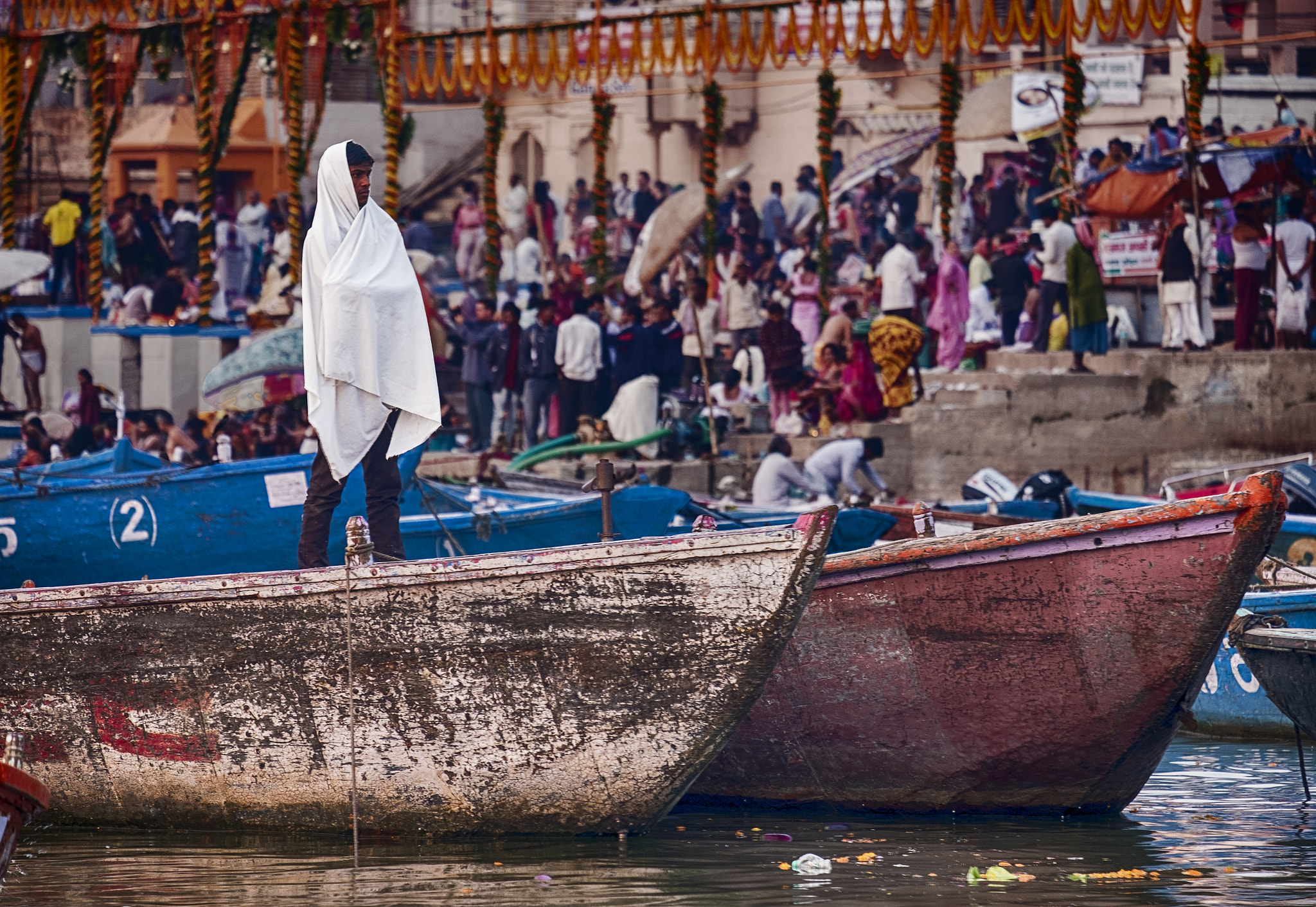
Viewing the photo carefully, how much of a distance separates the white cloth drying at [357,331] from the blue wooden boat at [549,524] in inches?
169

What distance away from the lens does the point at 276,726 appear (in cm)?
827

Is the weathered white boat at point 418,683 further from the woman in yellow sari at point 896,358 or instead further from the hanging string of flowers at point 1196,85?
the hanging string of flowers at point 1196,85

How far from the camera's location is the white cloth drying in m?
8.40

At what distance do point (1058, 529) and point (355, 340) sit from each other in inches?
118

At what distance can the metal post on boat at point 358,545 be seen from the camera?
7.88m

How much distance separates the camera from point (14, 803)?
5766 millimetres

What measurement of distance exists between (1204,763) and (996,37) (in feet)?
30.1

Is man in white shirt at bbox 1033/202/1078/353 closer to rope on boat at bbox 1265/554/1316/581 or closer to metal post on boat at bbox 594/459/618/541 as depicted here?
rope on boat at bbox 1265/554/1316/581

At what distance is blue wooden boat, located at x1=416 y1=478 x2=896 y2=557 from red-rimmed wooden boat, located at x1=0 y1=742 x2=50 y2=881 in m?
5.44

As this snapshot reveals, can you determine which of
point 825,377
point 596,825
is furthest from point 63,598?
point 825,377

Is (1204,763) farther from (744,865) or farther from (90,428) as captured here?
(90,428)

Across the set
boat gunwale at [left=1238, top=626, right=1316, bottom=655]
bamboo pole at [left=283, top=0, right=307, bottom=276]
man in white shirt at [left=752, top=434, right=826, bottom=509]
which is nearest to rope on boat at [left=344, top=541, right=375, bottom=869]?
boat gunwale at [left=1238, top=626, right=1316, bottom=655]

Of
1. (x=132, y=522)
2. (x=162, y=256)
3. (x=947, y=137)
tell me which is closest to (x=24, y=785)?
(x=132, y=522)

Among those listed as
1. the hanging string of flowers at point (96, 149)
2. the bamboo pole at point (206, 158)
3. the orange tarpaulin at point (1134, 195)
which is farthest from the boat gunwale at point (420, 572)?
the hanging string of flowers at point (96, 149)
